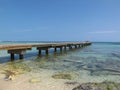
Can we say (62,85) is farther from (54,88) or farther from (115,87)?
(115,87)

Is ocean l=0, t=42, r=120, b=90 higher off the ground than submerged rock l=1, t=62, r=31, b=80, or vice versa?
submerged rock l=1, t=62, r=31, b=80

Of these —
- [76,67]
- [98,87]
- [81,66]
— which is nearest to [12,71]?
[76,67]

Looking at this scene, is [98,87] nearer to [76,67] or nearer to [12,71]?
[12,71]

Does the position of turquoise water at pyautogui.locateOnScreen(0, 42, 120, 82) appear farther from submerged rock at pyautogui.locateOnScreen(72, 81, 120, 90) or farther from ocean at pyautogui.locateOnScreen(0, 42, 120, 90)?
submerged rock at pyautogui.locateOnScreen(72, 81, 120, 90)

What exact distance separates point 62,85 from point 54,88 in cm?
58

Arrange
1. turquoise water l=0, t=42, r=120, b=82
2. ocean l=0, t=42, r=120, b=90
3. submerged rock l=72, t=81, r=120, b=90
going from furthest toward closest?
turquoise water l=0, t=42, r=120, b=82, ocean l=0, t=42, r=120, b=90, submerged rock l=72, t=81, r=120, b=90

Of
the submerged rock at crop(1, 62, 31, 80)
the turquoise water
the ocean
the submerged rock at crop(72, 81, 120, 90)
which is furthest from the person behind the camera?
the turquoise water

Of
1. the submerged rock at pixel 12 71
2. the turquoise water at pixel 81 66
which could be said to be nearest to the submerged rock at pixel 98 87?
the turquoise water at pixel 81 66

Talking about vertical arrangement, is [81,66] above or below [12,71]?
below

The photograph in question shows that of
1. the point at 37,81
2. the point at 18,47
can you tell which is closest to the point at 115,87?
the point at 37,81

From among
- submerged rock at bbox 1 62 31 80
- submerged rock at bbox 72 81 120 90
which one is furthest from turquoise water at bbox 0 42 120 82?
submerged rock at bbox 72 81 120 90

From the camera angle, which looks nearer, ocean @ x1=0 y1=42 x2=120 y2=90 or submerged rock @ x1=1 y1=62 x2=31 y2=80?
submerged rock @ x1=1 y1=62 x2=31 y2=80

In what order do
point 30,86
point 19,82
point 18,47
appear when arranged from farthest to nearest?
point 18,47 → point 19,82 → point 30,86

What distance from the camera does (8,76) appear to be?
10.2 metres
